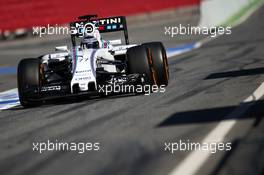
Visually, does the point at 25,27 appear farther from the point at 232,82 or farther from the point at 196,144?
the point at 196,144

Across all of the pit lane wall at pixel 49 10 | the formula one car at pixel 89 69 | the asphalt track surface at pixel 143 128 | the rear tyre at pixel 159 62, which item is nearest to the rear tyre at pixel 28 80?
the formula one car at pixel 89 69

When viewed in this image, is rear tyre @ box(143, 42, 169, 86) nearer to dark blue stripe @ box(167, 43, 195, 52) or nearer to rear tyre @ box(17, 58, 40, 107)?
rear tyre @ box(17, 58, 40, 107)

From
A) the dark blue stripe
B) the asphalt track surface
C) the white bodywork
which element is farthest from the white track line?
the dark blue stripe

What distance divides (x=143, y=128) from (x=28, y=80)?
4024 mm

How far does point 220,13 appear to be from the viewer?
1296 inches

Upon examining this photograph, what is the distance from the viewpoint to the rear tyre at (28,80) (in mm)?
10992

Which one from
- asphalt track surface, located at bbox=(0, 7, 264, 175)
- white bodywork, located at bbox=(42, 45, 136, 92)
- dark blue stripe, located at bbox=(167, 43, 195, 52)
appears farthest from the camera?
dark blue stripe, located at bbox=(167, 43, 195, 52)

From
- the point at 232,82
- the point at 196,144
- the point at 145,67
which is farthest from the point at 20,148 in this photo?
the point at 232,82

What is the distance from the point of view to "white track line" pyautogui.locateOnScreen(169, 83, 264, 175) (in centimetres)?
531

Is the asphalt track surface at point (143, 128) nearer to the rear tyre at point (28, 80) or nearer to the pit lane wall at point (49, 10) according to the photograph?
the rear tyre at point (28, 80)

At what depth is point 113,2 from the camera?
37344 millimetres

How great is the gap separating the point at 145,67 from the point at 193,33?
19.4 m

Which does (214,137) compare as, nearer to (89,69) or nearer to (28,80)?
(89,69)

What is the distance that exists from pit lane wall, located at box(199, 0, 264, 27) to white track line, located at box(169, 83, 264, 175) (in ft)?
72.4
